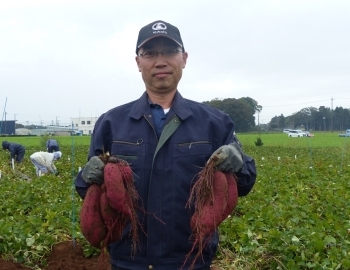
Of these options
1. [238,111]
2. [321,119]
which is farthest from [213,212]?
[321,119]

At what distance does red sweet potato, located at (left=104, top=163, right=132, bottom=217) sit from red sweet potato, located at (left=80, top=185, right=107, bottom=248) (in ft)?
0.25

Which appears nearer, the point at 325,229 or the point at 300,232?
the point at 300,232

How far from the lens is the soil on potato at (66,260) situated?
15.4 ft

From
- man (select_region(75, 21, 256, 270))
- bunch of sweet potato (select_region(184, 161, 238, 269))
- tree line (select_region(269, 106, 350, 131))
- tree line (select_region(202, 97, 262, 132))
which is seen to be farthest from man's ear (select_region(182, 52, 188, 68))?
tree line (select_region(269, 106, 350, 131))

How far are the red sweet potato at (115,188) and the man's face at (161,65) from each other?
44cm

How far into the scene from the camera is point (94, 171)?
2.16m

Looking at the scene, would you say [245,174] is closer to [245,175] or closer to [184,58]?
[245,175]

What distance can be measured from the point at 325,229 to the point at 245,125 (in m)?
52.5

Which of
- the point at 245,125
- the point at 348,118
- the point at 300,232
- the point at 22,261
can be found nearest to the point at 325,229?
the point at 300,232

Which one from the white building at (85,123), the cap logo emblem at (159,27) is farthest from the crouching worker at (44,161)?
the white building at (85,123)

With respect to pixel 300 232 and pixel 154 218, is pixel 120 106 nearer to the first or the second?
pixel 154 218

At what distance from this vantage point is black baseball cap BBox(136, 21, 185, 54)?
2246 mm

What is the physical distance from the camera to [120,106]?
240cm

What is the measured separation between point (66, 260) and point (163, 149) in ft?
10.2
